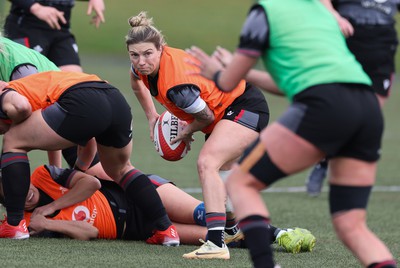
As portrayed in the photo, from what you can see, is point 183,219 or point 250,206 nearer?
point 250,206

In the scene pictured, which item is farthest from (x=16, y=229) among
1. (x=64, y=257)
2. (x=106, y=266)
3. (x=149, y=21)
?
(x=149, y=21)

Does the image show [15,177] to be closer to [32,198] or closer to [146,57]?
[32,198]

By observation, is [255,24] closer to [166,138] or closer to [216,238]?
[216,238]

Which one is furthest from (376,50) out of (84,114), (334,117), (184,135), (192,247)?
(334,117)

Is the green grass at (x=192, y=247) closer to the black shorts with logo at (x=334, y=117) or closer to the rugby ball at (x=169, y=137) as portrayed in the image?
the rugby ball at (x=169, y=137)

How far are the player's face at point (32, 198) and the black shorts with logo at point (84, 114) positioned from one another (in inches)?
21.8

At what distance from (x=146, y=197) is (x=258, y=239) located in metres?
1.94

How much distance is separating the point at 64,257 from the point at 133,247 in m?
0.61

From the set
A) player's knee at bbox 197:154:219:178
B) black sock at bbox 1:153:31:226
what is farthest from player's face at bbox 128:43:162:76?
black sock at bbox 1:153:31:226

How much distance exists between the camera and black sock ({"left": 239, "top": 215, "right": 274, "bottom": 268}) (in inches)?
151

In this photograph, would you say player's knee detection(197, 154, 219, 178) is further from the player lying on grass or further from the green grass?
the green grass

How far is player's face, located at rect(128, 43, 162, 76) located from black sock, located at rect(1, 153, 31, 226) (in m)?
0.88

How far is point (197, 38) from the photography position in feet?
89.4

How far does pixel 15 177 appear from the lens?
5.45 metres
